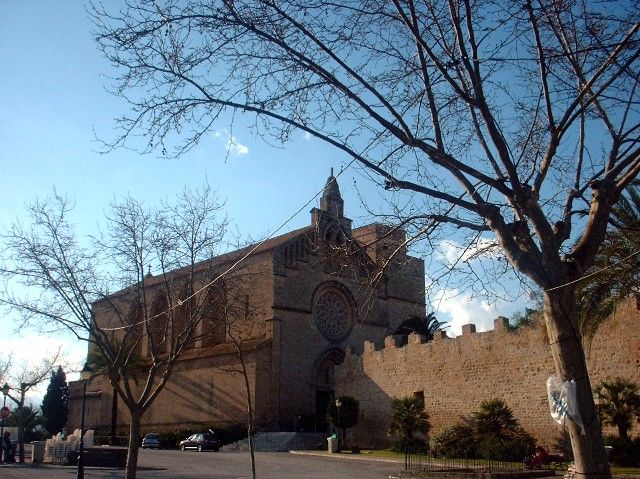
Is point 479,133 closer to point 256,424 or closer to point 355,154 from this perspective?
point 355,154

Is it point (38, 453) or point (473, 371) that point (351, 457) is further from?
point (38, 453)

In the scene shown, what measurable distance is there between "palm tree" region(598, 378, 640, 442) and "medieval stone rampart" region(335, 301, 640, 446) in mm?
1362

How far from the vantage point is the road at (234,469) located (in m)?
19.2

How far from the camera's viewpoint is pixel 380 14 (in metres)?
6.77

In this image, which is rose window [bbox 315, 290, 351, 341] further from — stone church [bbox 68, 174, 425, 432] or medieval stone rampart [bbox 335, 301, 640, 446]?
medieval stone rampart [bbox 335, 301, 640, 446]

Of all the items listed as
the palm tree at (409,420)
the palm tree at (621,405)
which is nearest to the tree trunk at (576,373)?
the palm tree at (621,405)

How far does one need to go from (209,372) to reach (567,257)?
34.5 metres

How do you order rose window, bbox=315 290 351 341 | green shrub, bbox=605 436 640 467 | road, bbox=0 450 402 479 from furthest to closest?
rose window, bbox=315 290 351 341, green shrub, bbox=605 436 640 467, road, bbox=0 450 402 479

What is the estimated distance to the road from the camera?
19.2 m

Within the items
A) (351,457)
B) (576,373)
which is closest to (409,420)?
(351,457)

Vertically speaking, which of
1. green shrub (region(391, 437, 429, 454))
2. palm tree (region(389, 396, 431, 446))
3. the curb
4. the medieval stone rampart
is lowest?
the curb

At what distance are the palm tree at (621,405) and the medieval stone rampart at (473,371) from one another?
4.47 ft

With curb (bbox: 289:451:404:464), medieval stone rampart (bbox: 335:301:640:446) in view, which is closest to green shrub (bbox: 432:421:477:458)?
curb (bbox: 289:451:404:464)

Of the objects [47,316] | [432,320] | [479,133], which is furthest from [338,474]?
[432,320]
